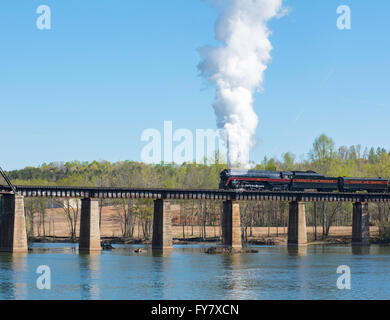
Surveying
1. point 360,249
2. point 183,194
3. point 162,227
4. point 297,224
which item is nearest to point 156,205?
point 162,227

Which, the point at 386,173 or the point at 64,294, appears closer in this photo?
the point at 64,294

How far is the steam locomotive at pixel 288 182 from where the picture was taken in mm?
100000

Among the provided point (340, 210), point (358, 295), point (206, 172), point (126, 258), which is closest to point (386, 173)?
point (340, 210)

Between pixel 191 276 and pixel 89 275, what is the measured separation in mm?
9671

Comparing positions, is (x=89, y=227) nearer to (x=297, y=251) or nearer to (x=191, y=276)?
(x=297, y=251)

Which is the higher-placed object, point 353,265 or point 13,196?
point 13,196

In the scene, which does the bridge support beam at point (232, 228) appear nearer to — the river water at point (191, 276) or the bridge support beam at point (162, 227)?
the bridge support beam at point (162, 227)

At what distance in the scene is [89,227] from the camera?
9169cm

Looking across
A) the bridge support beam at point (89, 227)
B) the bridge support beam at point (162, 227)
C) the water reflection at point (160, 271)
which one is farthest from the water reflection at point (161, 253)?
the bridge support beam at point (89, 227)

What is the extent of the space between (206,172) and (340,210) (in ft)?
106

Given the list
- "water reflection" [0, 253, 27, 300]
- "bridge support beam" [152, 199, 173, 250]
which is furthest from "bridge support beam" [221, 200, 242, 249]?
"water reflection" [0, 253, 27, 300]

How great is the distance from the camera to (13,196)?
8706 cm

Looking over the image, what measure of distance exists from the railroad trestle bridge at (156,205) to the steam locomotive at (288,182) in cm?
93
